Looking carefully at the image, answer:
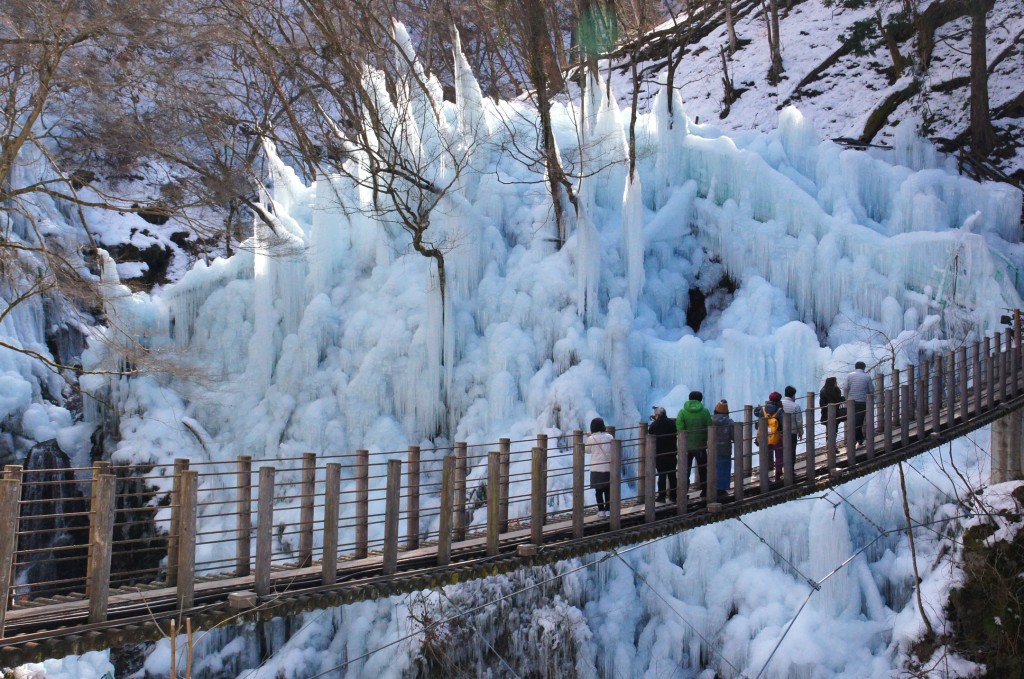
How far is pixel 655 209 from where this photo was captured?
1678 cm

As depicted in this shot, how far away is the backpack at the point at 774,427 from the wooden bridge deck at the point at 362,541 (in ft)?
1.06

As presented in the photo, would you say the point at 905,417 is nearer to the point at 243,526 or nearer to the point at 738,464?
the point at 738,464

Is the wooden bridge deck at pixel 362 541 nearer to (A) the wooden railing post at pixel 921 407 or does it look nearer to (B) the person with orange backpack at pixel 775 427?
(A) the wooden railing post at pixel 921 407

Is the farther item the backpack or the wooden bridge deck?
the backpack

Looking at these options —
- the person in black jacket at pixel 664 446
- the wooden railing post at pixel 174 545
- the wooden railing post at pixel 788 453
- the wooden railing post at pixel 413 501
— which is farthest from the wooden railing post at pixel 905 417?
the wooden railing post at pixel 174 545

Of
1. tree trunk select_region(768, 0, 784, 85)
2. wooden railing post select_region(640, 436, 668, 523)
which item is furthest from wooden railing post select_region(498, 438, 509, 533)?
tree trunk select_region(768, 0, 784, 85)

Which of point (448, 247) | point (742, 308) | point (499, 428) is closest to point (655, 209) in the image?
point (742, 308)

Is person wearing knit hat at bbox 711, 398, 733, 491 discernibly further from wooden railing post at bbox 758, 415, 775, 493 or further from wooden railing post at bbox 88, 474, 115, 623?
wooden railing post at bbox 88, 474, 115, 623

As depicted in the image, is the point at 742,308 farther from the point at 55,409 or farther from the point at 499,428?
the point at 55,409

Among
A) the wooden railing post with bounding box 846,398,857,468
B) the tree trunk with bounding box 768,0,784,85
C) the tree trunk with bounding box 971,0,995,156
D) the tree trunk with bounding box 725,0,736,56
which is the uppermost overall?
the tree trunk with bounding box 725,0,736,56

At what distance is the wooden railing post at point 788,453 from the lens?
29.8 ft

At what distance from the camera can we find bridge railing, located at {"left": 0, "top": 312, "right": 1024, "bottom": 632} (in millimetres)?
5488

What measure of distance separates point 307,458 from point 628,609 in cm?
630

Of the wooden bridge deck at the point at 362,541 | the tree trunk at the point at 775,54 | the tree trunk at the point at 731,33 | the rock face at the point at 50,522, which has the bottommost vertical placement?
the rock face at the point at 50,522
